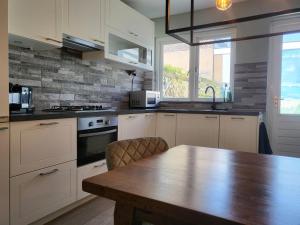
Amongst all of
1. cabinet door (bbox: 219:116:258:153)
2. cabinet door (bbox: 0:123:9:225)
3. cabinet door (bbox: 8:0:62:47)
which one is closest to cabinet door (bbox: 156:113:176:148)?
cabinet door (bbox: 219:116:258:153)

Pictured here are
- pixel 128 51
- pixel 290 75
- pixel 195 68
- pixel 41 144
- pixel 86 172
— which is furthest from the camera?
pixel 195 68

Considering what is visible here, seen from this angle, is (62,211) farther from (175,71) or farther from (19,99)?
(175,71)

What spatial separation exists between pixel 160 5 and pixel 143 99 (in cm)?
139

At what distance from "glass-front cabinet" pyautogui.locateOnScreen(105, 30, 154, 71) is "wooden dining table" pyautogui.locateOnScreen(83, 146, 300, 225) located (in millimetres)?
2072

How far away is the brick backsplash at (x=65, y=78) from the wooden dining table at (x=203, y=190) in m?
1.77

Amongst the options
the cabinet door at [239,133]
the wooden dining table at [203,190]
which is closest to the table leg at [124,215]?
the wooden dining table at [203,190]

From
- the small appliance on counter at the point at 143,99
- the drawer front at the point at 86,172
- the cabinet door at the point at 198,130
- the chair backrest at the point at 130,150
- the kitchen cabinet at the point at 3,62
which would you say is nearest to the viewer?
the chair backrest at the point at 130,150

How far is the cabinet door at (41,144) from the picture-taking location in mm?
1721

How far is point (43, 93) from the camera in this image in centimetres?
251

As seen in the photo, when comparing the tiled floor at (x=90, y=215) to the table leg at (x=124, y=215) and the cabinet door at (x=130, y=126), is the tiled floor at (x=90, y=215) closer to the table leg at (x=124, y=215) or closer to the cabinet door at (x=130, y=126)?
the cabinet door at (x=130, y=126)

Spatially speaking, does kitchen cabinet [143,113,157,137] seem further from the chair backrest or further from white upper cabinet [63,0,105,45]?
the chair backrest

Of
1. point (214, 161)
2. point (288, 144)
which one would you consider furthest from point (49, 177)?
point (288, 144)

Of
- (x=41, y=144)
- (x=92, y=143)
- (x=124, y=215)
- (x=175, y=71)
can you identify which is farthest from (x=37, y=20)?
(x=175, y=71)

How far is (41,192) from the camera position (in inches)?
76.0
